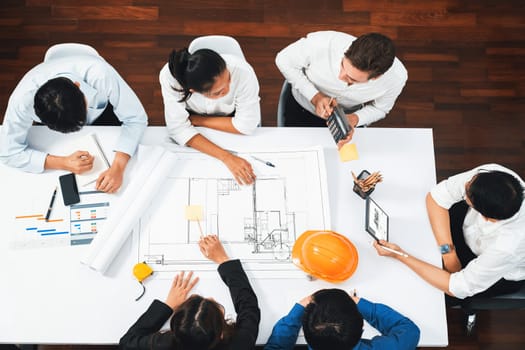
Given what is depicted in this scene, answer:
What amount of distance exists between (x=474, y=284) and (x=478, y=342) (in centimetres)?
105

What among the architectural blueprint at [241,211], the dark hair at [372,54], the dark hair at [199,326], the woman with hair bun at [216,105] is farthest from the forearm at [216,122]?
the dark hair at [199,326]

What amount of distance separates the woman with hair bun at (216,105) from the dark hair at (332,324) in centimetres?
51

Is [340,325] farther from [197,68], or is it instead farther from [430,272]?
[197,68]

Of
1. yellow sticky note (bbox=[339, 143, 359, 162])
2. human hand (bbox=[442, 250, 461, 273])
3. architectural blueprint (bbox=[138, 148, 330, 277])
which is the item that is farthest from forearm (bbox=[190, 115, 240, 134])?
human hand (bbox=[442, 250, 461, 273])

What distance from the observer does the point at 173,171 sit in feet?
5.35

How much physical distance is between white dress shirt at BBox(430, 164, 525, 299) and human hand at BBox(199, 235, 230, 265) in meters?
A: 0.76

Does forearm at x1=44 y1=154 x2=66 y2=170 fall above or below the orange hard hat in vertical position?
above

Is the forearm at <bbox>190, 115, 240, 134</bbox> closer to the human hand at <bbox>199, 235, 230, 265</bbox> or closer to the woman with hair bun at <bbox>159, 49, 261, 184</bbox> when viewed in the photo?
the woman with hair bun at <bbox>159, 49, 261, 184</bbox>

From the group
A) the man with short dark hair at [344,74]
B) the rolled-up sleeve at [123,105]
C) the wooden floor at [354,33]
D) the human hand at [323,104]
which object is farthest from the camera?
the wooden floor at [354,33]

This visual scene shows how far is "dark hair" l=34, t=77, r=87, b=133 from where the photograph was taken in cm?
143

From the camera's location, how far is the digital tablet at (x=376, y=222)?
1554 millimetres

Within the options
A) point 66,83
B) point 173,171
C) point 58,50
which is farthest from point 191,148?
point 58,50

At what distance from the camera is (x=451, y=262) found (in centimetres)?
159

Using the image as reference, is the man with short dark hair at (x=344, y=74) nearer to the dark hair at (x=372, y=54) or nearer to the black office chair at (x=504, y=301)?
the dark hair at (x=372, y=54)
